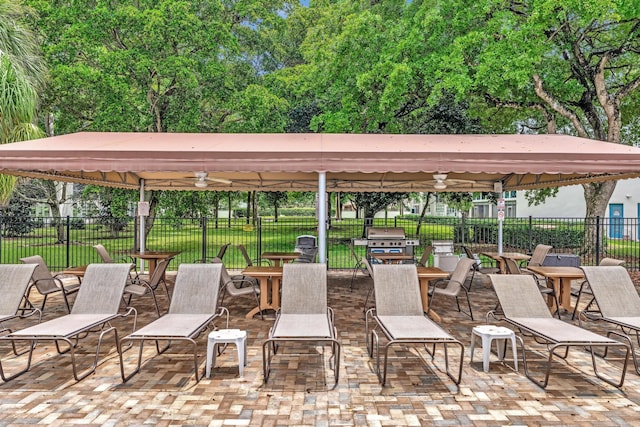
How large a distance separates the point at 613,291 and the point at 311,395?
4479mm

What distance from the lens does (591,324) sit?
6422mm

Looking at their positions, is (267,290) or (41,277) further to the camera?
(267,290)

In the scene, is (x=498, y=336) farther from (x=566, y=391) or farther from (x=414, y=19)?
(x=414, y=19)

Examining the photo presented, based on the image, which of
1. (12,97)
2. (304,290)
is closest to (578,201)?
(304,290)

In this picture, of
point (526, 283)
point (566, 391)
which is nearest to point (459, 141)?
point (526, 283)

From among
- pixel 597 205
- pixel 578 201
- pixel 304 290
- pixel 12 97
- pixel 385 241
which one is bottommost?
pixel 304 290

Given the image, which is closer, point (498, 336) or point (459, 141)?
point (498, 336)

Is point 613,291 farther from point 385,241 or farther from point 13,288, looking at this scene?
point 13,288

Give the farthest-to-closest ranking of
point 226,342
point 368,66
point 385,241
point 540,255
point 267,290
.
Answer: point 368,66 < point 385,241 < point 540,255 < point 267,290 < point 226,342

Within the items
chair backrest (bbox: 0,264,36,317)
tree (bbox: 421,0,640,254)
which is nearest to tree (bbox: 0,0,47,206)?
chair backrest (bbox: 0,264,36,317)

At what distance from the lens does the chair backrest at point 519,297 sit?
5062mm

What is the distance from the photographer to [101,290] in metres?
5.32

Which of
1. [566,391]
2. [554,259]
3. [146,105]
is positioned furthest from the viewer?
[146,105]

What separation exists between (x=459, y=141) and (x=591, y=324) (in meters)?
3.86
